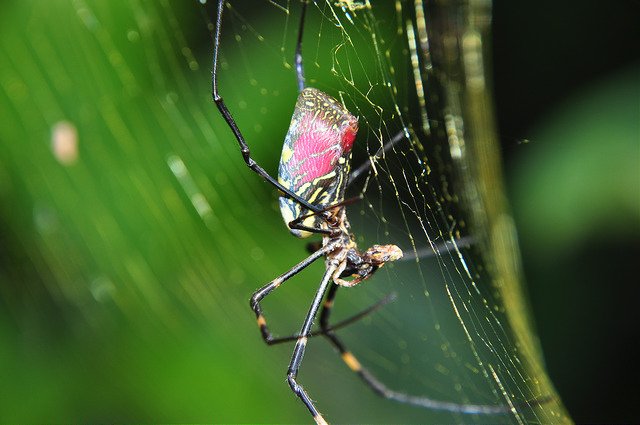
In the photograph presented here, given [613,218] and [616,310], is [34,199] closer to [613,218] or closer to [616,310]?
[613,218]

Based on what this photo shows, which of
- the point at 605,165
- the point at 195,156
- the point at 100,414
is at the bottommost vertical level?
the point at 100,414

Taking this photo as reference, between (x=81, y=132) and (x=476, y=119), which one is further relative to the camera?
(x=81, y=132)

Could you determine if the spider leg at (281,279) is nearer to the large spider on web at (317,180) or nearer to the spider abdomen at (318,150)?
the large spider on web at (317,180)

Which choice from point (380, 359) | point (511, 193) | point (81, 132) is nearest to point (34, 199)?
point (81, 132)

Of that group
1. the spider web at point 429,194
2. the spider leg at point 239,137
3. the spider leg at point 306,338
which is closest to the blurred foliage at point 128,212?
the spider web at point 429,194

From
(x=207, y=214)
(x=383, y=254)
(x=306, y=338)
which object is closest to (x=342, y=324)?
(x=306, y=338)

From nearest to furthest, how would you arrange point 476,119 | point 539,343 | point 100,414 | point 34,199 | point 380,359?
point 476,119
point 100,414
point 34,199
point 539,343
point 380,359

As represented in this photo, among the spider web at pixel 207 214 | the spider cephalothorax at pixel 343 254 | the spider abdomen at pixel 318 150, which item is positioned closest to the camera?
the spider abdomen at pixel 318 150
